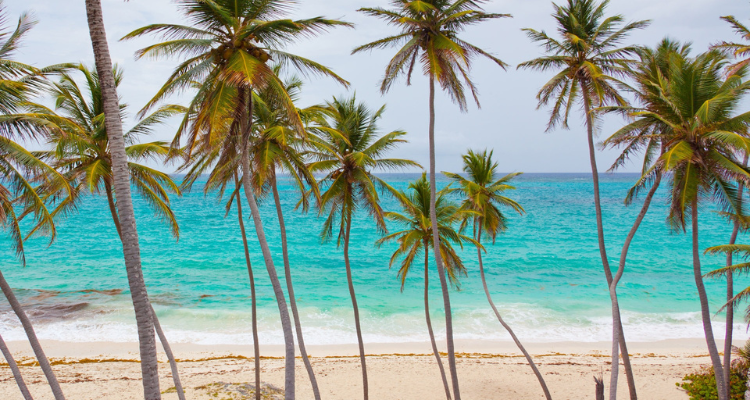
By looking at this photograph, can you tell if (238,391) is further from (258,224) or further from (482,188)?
(482,188)

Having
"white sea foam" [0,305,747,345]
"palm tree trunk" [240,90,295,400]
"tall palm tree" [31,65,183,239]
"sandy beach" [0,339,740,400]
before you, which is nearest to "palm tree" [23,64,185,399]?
"tall palm tree" [31,65,183,239]

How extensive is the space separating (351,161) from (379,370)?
28.6ft

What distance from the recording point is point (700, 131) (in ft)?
31.4

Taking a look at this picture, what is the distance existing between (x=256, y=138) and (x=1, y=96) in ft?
15.5

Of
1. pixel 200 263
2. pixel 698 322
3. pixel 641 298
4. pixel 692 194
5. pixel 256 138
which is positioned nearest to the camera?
pixel 692 194

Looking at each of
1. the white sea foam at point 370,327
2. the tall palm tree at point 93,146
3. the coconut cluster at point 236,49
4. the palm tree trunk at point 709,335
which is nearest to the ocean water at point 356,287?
the white sea foam at point 370,327

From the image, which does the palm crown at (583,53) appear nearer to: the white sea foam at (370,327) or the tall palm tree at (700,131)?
the tall palm tree at (700,131)

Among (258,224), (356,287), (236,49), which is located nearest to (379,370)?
(258,224)

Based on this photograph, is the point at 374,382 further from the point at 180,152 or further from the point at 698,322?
the point at 698,322

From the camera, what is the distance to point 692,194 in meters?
9.56

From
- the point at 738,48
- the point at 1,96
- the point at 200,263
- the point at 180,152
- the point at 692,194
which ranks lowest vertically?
the point at 200,263

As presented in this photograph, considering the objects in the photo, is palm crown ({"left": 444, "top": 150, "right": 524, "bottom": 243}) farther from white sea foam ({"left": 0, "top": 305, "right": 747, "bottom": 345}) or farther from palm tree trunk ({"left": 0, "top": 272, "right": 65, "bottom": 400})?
palm tree trunk ({"left": 0, "top": 272, "right": 65, "bottom": 400})

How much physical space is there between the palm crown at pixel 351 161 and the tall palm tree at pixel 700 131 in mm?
6302

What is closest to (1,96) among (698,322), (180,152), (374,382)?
(180,152)
